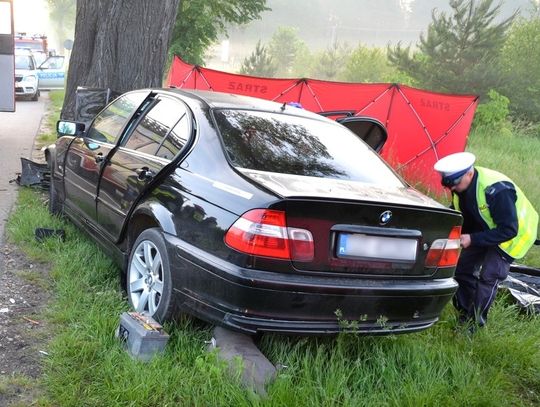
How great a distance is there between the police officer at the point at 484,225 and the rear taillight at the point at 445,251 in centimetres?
47

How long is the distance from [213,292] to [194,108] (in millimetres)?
1395

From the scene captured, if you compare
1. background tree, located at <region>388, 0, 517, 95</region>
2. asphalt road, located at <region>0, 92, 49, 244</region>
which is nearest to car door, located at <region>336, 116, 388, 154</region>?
asphalt road, located at <region>0, 92, 49, 244</region>

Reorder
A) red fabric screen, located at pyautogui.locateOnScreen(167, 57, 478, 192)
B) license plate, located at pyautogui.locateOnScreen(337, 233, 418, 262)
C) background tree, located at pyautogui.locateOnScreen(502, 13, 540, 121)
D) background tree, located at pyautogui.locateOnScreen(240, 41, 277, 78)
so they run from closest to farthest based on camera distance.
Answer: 1. license plate, located at pyautogui.locateOnScreen(337, 233, 418, 262)
2. red fabric screen, located at pyautogui.locateOnScreen(167, 57, 478, 192)
3. background tree, located at pyautogui.locateOnScreen(502, 13, 540, 121)
4. background tree, located at pyautogui.locateOnScreen(240, 41, 277, 78)

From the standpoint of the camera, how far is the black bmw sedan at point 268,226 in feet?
9.02

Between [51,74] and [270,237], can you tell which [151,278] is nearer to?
[270,237]

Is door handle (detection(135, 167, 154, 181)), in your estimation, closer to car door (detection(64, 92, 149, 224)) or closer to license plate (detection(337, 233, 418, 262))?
car door (detection(64, 92, 149, 224))

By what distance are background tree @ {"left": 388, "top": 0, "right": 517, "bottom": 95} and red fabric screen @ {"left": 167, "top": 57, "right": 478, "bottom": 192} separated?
818 inches

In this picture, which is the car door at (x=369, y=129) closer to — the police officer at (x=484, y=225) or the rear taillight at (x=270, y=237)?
the police officer at (x=484, y=225)

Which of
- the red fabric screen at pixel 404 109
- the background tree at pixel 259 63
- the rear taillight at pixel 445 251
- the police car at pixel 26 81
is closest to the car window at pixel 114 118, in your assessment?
the rear taillight at pixel 445 251

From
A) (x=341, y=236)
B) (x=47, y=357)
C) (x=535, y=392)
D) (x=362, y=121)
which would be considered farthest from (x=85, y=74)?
(x=535, y=392)

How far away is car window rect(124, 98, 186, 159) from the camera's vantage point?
3.79 metres

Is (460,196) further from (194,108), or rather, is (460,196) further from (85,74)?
(85,74)

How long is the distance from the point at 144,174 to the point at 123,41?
4.63 m

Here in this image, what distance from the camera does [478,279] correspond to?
3.99 meters
